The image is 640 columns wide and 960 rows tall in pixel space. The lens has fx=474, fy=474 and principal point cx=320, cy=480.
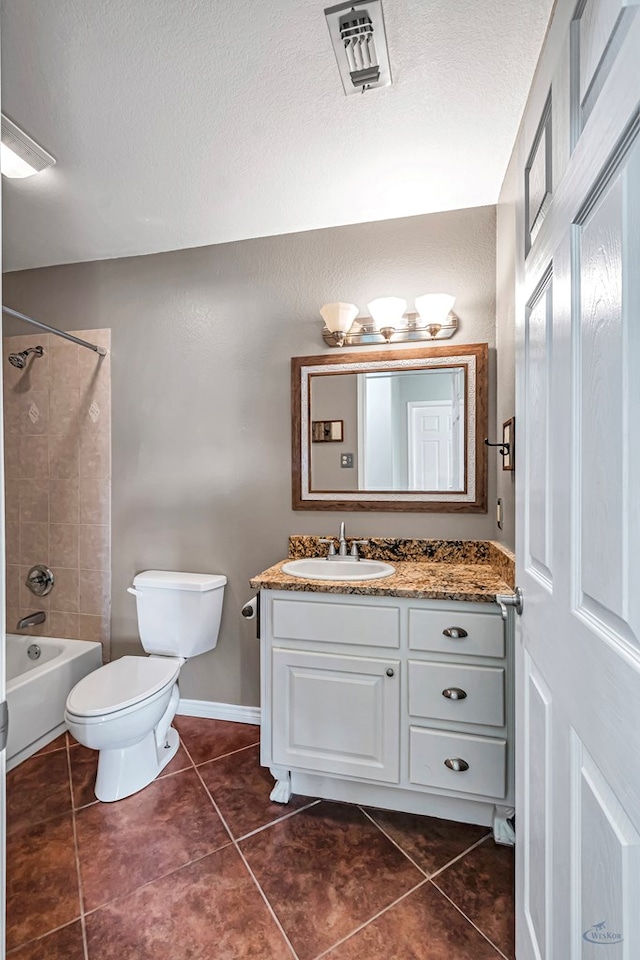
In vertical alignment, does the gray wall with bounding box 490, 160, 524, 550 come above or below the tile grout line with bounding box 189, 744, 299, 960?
above

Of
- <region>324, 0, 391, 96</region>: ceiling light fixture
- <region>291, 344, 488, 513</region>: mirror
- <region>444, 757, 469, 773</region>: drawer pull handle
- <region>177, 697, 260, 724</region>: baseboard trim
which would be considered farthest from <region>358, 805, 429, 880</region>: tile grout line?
<region>324, 0, 391, 96</region>: ceiling light fixture

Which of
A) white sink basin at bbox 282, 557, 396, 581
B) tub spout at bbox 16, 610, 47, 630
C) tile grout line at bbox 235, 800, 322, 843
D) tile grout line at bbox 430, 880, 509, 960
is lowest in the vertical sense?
tile grout line at bbox 235, 800, 322, 843

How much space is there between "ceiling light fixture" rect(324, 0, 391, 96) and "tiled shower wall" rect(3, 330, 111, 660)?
1.74 meters

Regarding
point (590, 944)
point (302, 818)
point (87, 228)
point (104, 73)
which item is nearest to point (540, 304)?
point (590, 944)

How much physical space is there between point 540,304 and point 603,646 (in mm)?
660

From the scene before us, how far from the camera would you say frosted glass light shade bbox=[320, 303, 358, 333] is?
211cm

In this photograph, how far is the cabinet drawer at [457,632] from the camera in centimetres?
158

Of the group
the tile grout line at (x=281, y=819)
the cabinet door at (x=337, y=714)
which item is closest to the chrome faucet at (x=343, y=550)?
the cabinet door at (x=337, y=714)

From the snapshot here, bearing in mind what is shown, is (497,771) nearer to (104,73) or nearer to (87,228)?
(104,73)

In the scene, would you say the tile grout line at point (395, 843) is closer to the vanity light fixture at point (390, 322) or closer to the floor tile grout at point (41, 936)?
the floor tile grout at point (41, 936)

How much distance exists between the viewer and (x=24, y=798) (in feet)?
6.07

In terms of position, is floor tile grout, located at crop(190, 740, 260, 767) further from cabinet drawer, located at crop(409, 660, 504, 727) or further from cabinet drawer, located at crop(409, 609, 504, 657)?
cabinet drawer, located at crop(409, 609, 504, 657)

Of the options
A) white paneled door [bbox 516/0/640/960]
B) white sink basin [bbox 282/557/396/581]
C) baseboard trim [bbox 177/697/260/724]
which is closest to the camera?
white paneled door [bbox 516/0/640/960]

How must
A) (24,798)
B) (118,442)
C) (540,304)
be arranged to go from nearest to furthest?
(540,304) < (24,798) < (118,442)
